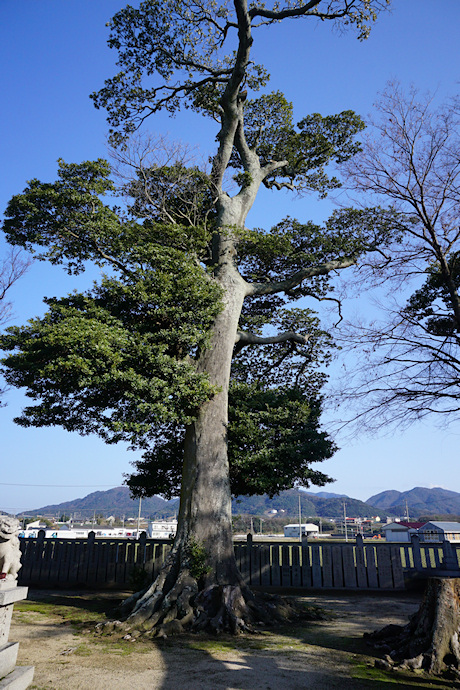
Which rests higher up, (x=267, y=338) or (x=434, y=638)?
(x=267, y=338)

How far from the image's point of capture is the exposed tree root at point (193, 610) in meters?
6.68

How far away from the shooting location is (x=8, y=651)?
3859mm

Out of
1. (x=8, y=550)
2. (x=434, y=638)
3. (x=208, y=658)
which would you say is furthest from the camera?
(x=208, y=658)

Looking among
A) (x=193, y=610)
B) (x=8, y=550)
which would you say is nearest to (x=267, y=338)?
(x=193, y=610)

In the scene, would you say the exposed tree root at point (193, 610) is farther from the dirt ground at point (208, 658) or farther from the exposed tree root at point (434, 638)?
the exposed tree root at point (434, 638)

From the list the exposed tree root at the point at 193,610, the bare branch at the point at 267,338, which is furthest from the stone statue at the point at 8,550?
the bare branch at the point at 267,338

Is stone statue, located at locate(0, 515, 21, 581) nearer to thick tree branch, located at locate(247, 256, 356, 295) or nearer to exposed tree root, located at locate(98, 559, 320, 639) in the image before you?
exposed tree root, located at locate(98, 559, 320, 639)

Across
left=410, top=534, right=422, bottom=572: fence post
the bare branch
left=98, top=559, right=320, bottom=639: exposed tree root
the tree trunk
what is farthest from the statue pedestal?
left=410, top=534, right=422, bottom=572: fence post

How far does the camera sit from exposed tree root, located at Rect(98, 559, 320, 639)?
6.68m

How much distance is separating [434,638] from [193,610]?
12.3 ft

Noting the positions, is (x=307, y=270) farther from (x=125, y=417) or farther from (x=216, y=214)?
(x=125, y=417)

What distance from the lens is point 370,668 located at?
4863 millimetres

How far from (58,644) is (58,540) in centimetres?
808

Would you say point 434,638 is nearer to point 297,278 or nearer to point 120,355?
point 120,355
